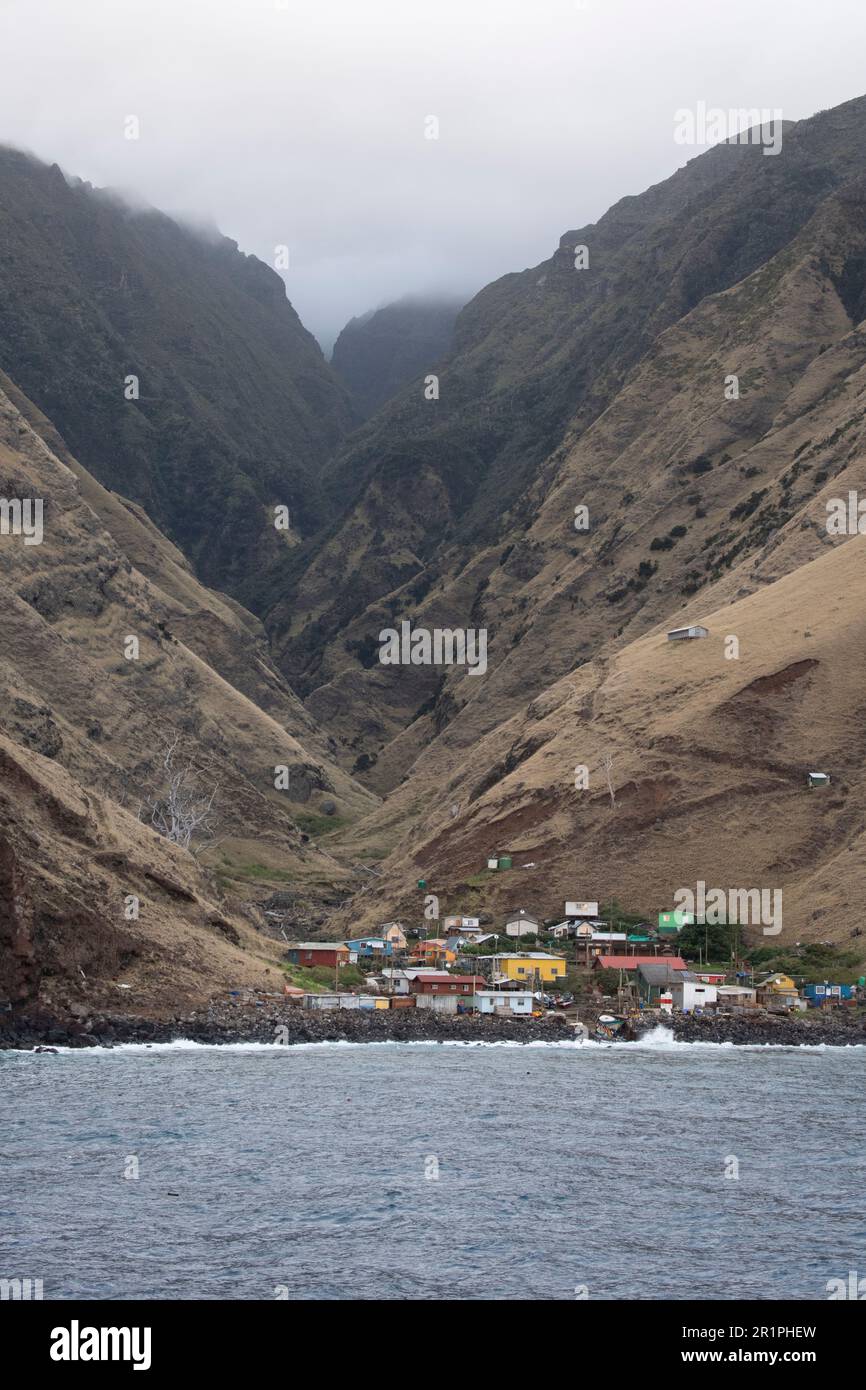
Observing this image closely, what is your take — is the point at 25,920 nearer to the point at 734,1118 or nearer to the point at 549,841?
the point at 734,1118

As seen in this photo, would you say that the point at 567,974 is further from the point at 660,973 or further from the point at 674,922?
the point at 674,922

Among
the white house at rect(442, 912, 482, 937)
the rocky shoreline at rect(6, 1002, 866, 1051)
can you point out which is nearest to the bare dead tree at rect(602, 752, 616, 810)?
the white house at rect(442, 912, 482, 937)

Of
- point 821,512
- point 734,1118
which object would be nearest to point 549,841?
point 821,512

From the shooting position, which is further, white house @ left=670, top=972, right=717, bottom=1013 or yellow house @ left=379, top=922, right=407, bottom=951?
yellow house @ left=379, top=922, right=407, bottom=951

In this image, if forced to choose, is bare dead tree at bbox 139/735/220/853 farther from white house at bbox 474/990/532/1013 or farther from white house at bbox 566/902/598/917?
white house at bbox 474/990/532/1013

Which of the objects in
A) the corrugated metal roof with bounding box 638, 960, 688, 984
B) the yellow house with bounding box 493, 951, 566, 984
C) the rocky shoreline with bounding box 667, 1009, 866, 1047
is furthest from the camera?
the yellow house with bounding box 493, 951, 566, 984

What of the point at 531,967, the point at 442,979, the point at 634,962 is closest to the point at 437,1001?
the point at 442,979
